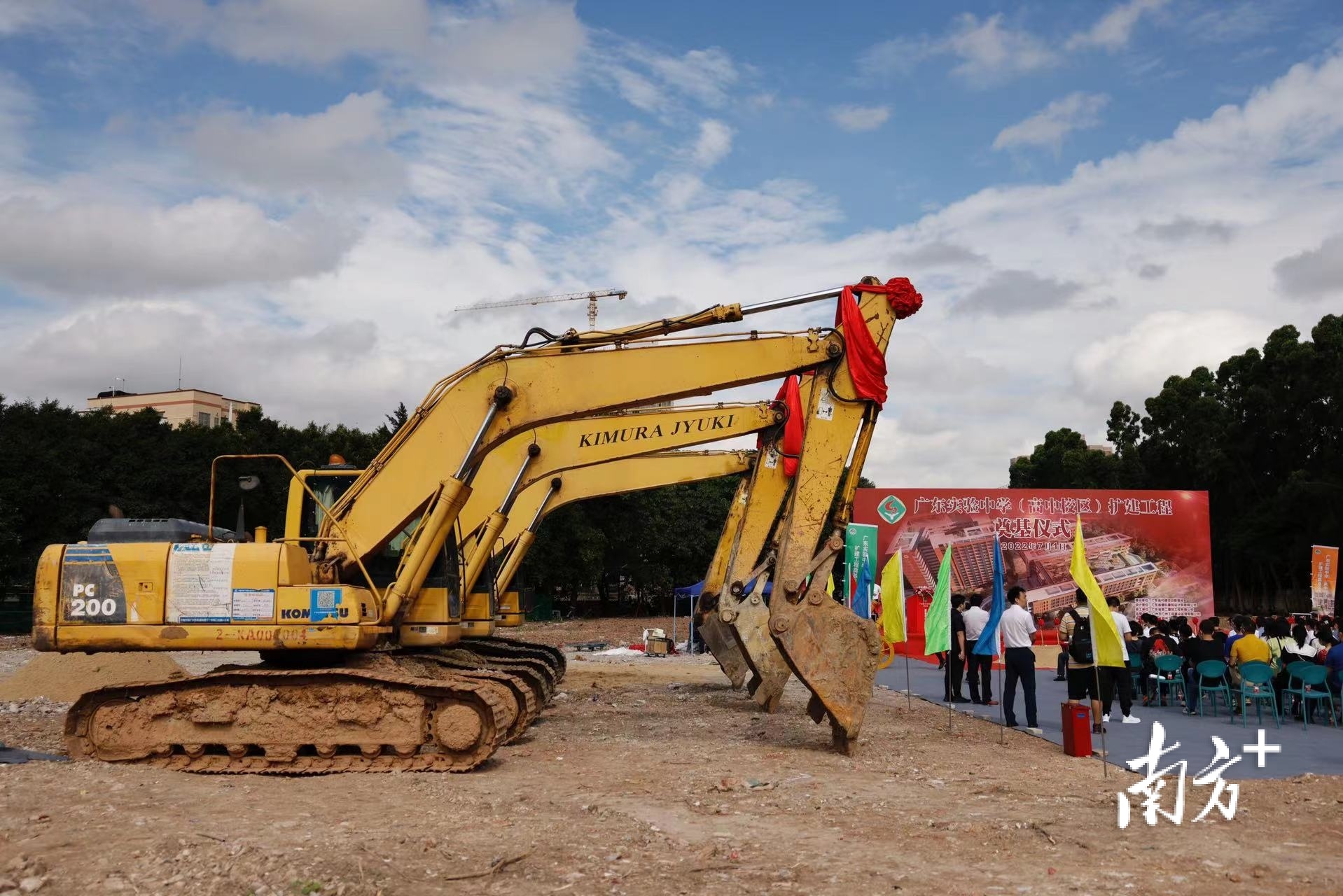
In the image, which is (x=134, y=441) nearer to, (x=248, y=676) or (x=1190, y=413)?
(x=248, y=676)

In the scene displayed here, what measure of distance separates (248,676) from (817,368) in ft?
21.8

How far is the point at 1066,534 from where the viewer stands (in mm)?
31797

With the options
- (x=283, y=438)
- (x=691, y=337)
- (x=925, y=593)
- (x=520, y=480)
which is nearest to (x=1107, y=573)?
(x=925, y=593)

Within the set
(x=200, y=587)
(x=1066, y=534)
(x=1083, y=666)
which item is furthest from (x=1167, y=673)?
(x=1066, y=534)

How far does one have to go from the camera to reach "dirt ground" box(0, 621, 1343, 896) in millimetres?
6508

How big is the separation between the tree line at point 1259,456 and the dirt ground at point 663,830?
130ft

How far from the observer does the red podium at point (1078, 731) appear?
12086mm

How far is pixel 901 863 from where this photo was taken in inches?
277

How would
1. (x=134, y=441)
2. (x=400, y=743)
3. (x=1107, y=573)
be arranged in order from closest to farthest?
(x=400, y=743)
(x=1107, y=573)
(x=134, y=441)

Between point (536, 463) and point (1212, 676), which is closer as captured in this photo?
point (1212, 676)

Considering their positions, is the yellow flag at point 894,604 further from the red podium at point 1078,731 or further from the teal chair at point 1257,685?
the teal chair at point 1257,685

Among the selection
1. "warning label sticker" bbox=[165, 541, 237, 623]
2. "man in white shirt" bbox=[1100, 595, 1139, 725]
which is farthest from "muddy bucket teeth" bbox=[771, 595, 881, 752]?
"warning label sticker" bbox=[165, 541, 237, 623]

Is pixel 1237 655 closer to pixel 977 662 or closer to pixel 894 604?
pixel 977 662

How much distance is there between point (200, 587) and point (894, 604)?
29.5ft
